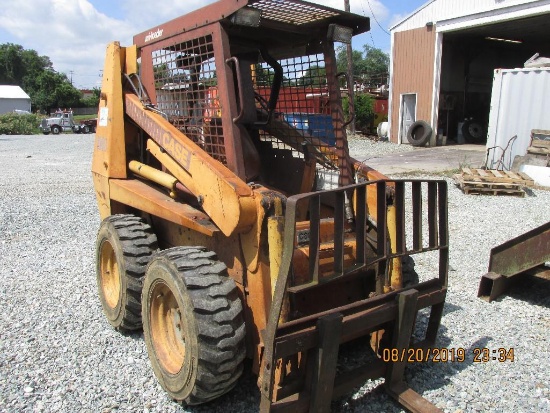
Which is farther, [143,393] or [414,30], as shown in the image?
[414,30]

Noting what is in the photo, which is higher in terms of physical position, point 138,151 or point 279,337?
point 138,151

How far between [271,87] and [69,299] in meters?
2.80

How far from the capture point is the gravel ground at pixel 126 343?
10.1ft

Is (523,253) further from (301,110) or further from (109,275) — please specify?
(109,275)

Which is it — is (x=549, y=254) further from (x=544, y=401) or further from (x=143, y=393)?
(x=143, y=393)

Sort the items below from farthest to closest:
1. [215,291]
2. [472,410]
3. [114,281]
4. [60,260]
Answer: [60,260] < [114,281] < [472,410] < [215,291]

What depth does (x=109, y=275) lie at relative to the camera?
4.33m

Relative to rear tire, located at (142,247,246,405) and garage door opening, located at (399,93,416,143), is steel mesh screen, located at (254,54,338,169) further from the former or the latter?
garage door opening, located at (399,93,416,143)

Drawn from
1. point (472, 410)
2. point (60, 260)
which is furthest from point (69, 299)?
point (472, 410)

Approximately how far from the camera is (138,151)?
14.5ft

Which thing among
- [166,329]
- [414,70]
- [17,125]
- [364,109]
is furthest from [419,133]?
[17,125]

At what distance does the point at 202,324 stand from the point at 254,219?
634mm

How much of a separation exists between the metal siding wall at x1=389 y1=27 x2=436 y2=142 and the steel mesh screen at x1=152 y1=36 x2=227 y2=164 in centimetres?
1756

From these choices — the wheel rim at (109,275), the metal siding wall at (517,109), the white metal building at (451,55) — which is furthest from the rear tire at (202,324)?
the white metal building at (451,55)
